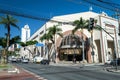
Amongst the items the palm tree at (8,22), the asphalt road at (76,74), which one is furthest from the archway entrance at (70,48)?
the asphalt road at (76,74)

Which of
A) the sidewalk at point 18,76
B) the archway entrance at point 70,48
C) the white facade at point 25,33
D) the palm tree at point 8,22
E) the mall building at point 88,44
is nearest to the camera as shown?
the sidewalk at point 18,76

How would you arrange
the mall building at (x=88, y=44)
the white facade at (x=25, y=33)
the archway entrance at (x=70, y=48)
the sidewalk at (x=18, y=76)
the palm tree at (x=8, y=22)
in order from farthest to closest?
the white facade at (x=25, y=33) < the archway entrance at (x=70, y=48) < the mall building at (x=88, y=44) < the palm tree at (x=8, y=22) < the sidewalk at (x=18, y=76)

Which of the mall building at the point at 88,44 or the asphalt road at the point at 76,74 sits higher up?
the mall building at the point at 88,44

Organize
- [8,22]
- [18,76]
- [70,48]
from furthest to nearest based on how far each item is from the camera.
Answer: [70,48], [8,22], [18,76]

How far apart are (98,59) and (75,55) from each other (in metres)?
7.04

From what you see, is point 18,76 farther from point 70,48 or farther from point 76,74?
point 70,48

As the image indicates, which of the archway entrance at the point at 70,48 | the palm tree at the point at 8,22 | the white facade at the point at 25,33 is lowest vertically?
the archway entrance at the point at 70,48

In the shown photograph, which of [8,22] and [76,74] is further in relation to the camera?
[8,22]

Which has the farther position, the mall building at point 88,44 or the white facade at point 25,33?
the white facade at point 25,33

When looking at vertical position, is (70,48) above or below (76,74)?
above

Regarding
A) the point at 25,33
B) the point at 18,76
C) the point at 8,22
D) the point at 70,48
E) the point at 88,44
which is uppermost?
the point at 25,33

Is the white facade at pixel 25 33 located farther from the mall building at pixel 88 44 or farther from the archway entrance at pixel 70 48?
the archway entrance at pixel 70 48

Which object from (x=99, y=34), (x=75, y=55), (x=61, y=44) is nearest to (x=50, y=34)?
(x=61, y=44)

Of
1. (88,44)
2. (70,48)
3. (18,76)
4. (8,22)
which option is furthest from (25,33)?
(18,76)
